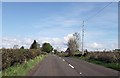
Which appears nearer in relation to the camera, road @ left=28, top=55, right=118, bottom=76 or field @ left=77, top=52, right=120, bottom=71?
road @ left=28, top=55, right=118, bottom=76

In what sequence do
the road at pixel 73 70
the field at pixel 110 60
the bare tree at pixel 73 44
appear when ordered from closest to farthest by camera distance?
the road at pixel 73 70 < the field at pixel 110 60 < the bare tree at pixel 73 44

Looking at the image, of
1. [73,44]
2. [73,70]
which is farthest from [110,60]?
[73,44]

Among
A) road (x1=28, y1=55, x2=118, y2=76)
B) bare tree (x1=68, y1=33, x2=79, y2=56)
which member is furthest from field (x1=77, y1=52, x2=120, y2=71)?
bare tree (x1=68, y1=33, x2=79, y2=56)

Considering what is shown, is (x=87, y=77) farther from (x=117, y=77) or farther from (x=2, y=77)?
(x=2, y=77)

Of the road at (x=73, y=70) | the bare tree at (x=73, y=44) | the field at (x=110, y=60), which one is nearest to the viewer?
the road at (x=73, y=70)

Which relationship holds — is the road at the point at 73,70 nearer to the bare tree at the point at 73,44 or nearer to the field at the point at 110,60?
the field at the point at 110,60

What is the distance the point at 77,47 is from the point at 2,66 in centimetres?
7589

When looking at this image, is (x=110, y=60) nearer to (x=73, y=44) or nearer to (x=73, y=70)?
(x=73, y=70)

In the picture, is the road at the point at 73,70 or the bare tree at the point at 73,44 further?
the bare tree at the point at 73,44

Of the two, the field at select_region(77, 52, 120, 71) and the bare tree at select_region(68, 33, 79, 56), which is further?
the bare tree at select_region(68, 33, 79, 56)

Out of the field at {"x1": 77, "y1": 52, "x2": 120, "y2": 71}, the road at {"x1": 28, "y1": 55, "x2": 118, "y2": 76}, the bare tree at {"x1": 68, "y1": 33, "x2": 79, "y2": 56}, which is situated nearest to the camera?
the road at {"x1": 28, "y1": 55, "x2": 118, "y2": 76}

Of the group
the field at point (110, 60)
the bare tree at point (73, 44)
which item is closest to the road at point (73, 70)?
the field at point (110, 60)

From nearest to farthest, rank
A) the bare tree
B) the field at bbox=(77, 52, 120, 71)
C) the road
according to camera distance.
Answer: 1. the road
2. the field at bbox=(77, 52, 120, 71)
3. the bare tree

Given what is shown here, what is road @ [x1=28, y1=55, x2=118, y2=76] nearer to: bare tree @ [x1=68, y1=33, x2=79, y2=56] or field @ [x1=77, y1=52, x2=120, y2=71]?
field @ [x1=77, y1=52, x2=120, y2=71]
